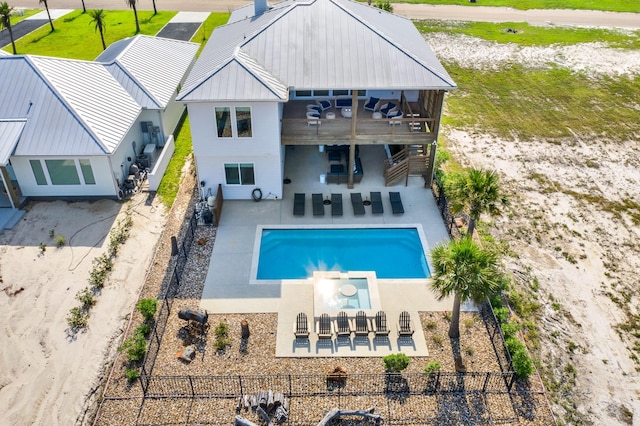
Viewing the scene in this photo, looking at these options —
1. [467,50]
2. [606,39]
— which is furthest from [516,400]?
[606,39]

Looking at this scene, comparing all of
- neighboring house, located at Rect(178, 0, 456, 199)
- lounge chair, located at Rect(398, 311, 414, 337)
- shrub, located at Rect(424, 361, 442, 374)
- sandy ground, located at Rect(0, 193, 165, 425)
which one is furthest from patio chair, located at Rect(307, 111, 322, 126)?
shrub, located at Rect(424, 361, 442, 374)

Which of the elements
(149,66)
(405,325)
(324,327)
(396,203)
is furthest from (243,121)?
(149,66)

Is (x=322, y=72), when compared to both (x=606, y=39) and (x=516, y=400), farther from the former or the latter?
(x=606, y=39)

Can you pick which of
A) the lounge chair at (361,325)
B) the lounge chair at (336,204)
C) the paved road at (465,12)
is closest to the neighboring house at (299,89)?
the lounge chair at (336,204)

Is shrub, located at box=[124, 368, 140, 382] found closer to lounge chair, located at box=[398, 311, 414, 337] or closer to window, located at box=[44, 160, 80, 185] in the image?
lounge chair, located at box=[398, 311, 414, 337]

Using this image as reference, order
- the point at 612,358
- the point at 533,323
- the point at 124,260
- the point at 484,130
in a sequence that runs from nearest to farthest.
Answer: the point at 612,358
the point at 533,323
the point at 124,260
the point at 484,130

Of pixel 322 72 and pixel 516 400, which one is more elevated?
pixel 322 72

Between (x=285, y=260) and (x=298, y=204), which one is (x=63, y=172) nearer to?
(x=298, y=204)
